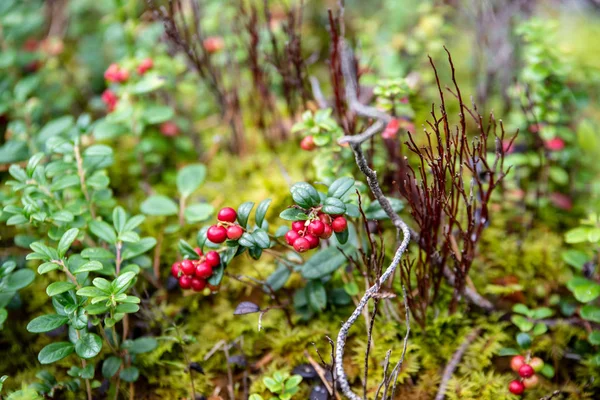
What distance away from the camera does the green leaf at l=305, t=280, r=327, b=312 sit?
2072 mm

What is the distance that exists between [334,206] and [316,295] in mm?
568

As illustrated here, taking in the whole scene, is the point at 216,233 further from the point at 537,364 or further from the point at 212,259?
the point at 537,364

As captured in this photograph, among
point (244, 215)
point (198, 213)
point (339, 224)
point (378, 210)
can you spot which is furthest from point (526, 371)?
point (198, 213)

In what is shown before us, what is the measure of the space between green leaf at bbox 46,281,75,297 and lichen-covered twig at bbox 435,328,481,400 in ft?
5.22

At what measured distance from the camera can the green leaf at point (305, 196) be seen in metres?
1.75

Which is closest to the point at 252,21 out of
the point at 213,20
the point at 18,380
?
the point at 213,20

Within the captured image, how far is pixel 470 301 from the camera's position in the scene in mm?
2184

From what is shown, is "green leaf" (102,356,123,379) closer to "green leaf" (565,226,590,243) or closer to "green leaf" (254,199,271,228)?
"green leaf" (254,199,271,228)

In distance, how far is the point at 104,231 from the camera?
2.05 m

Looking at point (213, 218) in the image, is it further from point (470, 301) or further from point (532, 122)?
point (532, 122)

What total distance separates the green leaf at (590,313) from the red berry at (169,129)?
2.59m

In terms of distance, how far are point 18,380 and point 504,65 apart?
343cm

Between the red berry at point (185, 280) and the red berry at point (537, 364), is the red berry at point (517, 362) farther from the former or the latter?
the red berry at point (185, 280)

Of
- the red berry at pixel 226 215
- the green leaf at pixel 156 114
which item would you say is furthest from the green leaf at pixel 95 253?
the green leaf at pixel 156 114
